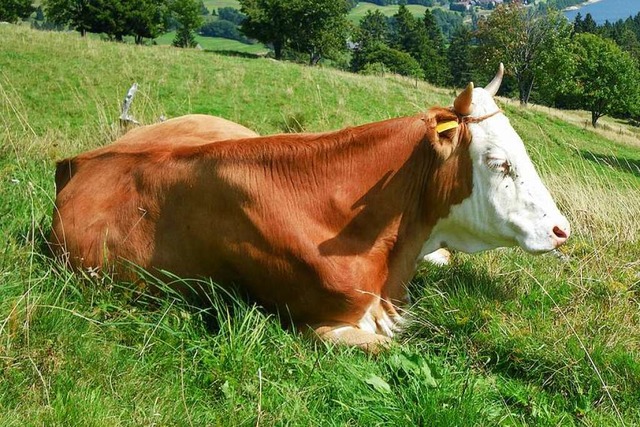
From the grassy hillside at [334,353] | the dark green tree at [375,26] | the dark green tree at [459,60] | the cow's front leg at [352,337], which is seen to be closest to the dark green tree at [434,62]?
the dark green tree at [459,60]

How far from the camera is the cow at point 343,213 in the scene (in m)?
4.23

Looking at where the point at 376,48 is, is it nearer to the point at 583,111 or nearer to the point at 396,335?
the point at 583,111

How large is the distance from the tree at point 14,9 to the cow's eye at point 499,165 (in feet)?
219

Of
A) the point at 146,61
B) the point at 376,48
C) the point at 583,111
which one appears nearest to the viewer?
the point at 146,61

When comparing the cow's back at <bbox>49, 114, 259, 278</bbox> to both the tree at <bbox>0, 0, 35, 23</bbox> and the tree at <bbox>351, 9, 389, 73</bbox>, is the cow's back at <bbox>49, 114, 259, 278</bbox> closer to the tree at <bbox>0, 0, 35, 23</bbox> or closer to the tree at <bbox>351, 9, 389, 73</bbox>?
the tree at <bbox>0, 0, 35, 23</bbox>

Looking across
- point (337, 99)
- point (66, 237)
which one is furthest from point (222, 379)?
point (337, 99)

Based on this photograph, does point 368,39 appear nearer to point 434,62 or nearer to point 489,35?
point 434,62

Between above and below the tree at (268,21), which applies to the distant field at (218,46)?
below

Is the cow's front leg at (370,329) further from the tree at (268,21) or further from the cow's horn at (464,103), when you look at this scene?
the tree at (268,21)

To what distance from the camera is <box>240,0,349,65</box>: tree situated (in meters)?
60.4

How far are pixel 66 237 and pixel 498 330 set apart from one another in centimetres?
316

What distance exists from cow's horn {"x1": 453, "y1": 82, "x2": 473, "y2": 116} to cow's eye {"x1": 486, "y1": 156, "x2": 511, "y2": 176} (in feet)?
1.14

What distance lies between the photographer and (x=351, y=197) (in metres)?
4.35

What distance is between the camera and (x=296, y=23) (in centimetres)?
6181
